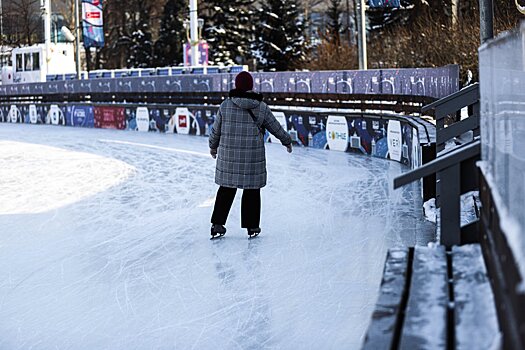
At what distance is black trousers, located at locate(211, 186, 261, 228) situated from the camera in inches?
308

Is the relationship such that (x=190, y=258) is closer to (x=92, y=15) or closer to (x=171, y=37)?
(x=92, y=15)

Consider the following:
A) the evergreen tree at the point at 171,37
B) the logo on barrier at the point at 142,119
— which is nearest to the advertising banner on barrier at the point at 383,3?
the logo on barrier at the point at 142,119

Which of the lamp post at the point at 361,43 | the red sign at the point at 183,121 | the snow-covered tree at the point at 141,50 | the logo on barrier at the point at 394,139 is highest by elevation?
the snow-covered tree at the point at 141,50

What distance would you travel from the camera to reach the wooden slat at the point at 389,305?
9.43ft

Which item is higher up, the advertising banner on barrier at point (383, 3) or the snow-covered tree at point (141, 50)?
the snow-covered tree at point (141, 50)

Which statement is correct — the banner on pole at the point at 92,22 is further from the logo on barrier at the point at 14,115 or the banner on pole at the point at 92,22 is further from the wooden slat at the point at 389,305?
the wooden slat at the point at 389,305

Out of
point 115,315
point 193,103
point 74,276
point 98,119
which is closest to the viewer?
point 115,315

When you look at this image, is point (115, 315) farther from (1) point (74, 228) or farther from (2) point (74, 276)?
(1) point (74, 228)

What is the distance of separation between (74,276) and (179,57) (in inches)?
1854

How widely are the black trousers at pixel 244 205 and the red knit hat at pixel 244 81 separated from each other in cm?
78

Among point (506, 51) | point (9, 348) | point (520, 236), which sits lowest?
point (9, 348)

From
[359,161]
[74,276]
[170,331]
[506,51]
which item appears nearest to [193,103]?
[359,161]

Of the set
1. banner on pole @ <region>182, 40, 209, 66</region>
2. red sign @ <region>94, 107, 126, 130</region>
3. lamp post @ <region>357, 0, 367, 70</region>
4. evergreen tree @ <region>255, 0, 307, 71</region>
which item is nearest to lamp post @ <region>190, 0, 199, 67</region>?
red sign @ <region>94, 107, 126, 130</region>

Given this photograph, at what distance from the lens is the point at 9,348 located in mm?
5023
